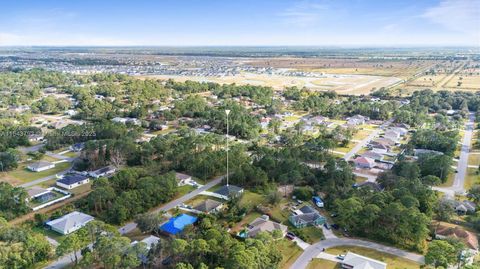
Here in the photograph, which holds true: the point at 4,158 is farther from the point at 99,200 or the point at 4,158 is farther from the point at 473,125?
the point at 473,125

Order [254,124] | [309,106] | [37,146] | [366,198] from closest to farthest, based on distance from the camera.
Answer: [366,198] < [37,146] < [254,124] < [309,106]

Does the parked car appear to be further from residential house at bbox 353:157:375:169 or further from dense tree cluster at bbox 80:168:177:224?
residential house at bbox 353:157:375:169

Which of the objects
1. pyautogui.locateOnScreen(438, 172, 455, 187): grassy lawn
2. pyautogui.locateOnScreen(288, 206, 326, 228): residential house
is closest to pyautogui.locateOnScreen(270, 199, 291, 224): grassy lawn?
pyautogui.locateOnScreen(288, 206, 326, 228): residential house

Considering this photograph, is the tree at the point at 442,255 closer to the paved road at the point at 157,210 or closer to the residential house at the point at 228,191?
the residential house at the point at 228,191

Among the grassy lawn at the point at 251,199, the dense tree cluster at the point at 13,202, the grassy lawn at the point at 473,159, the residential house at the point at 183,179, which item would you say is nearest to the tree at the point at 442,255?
the grassy lawn at the point at 251,199

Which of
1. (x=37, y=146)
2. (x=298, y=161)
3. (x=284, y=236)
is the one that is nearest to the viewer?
(x=284, y=236)

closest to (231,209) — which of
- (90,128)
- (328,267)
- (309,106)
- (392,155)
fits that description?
(328,267)

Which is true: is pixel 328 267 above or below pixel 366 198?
below

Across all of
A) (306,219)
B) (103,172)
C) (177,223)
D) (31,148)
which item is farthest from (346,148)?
(31,148)
